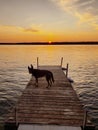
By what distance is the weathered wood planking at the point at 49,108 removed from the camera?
8.95 m

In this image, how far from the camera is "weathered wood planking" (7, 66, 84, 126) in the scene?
8.95 meters

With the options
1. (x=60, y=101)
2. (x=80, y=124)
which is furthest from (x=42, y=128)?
(x=60, y=101)

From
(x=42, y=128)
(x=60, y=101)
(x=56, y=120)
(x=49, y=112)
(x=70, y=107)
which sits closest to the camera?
(x=42, y=128)

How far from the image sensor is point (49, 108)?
1056 centimetres

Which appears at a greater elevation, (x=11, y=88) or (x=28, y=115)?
(x=28, y=115)

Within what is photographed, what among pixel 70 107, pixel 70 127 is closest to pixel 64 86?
pixel 70 107

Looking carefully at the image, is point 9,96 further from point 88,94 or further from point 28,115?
point 28,115

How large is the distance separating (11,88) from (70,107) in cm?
1477

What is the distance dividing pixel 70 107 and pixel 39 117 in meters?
2.14

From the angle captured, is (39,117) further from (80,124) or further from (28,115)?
(80,124)

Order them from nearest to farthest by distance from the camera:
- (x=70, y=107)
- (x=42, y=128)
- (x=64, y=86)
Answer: (x=42, y=128) → (x=70, y=107) → (x=64, y=86)

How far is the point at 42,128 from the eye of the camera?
322 inches

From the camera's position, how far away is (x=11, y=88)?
24.4 metres

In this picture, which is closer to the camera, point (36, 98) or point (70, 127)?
point (70, 127)
